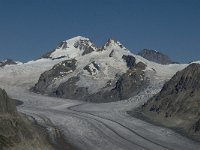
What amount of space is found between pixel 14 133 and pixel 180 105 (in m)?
61.7

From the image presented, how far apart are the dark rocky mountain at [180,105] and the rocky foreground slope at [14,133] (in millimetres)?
32588

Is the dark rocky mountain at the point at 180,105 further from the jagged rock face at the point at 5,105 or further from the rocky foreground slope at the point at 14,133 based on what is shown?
the rocky foreground slope at the point at 14,133

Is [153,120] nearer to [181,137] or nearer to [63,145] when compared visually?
[181,137]

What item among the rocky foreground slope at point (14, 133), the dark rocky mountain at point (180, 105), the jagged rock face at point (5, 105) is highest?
the dark rocky mountain at point (180, 105)

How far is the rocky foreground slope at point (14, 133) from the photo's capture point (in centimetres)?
6294

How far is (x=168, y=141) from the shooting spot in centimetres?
8931

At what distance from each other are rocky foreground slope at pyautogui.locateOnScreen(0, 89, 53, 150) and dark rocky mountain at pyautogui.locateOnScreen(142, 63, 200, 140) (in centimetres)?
3259

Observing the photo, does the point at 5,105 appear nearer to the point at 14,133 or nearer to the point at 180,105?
the point at 14,133

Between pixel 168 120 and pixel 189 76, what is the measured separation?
26663 mm

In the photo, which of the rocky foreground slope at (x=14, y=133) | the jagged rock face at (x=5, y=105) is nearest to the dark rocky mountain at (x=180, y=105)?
the jagged rock face at (x=5, y=105)

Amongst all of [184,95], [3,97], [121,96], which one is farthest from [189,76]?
[3,97]

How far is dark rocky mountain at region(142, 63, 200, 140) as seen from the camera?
4272 inches

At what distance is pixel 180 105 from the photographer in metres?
123

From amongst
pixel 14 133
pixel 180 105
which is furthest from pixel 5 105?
pixel 180 105
